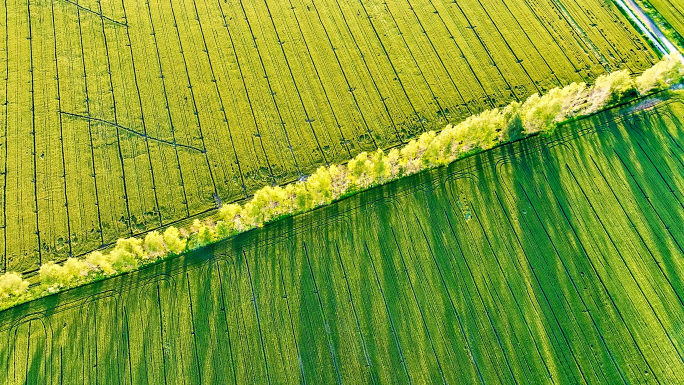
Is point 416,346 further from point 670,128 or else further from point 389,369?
point 670,128

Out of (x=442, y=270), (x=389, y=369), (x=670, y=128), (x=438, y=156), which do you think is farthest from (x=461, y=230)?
(x=670, y=128)

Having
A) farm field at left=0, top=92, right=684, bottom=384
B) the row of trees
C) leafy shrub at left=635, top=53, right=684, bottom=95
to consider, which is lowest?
farm field at left=0, top=92, right=684, bottom=384

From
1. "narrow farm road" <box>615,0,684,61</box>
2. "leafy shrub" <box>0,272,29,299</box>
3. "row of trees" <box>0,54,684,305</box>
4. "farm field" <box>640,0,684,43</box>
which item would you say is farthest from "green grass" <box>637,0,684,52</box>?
"leafy shrub" <box>0,272,29,299</box>

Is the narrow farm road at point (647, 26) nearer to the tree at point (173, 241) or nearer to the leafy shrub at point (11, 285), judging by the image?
the tree at point (173, 241)

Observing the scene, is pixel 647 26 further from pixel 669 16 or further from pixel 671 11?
pixel 671 11

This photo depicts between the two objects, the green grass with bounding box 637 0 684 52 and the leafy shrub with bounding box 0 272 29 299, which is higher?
the green grass with bounding box 637 0 684 52

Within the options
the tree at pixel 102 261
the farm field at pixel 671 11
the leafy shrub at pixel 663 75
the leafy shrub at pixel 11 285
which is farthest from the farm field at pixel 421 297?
the farm field at pixel 671 11

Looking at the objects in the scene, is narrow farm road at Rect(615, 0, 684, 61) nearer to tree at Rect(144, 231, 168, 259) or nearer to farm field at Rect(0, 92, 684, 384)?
farm field at Rect(0, 92, 684, 384)
